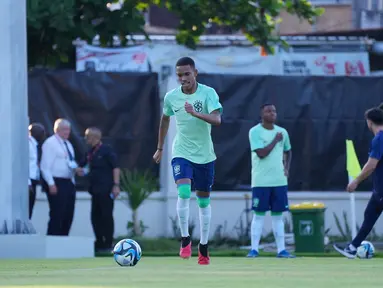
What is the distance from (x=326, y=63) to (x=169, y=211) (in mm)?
7920

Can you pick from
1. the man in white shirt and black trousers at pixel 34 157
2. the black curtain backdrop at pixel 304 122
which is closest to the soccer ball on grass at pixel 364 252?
the man in white shirt and black trousers at pixel 34 157

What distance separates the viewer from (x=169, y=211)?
22.8 m

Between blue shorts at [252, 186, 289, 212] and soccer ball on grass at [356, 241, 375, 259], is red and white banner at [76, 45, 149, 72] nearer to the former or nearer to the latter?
blue shorts at [252, 186, 289, 212]

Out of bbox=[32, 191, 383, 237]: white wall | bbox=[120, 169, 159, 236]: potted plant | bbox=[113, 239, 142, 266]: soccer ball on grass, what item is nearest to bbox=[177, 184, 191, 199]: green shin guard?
bbox=[113, 239, 142, 266]: soccer ball on grass

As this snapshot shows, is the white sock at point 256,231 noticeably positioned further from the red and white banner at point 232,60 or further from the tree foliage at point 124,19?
the red and white banner at point 232,60

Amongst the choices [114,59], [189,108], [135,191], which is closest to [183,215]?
[189,108]

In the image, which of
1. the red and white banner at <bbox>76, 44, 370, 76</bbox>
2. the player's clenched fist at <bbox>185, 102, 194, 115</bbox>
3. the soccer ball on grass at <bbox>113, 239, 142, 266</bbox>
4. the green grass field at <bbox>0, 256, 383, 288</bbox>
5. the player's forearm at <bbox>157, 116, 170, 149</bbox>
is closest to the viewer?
the green grass field at <bbox>0, 256, 383, 288</bbox>

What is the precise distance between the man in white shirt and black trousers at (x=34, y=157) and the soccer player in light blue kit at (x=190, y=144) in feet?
21.9

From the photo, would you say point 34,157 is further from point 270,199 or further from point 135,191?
point 270,199

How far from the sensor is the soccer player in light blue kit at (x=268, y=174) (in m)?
17.8

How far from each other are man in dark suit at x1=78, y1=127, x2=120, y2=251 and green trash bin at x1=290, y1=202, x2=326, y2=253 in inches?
108

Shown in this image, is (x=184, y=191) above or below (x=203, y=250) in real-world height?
above

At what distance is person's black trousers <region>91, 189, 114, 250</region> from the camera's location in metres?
20.7

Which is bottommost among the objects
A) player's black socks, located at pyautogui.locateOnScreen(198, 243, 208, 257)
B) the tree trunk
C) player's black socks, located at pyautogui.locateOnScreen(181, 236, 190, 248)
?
player's black socks, located at pyautogui.locateOnScreen(198, 243, 208, 257)
